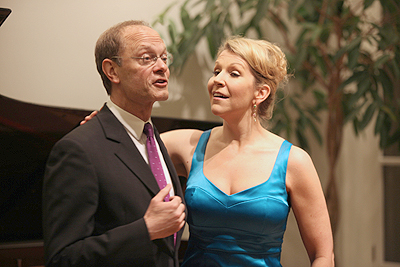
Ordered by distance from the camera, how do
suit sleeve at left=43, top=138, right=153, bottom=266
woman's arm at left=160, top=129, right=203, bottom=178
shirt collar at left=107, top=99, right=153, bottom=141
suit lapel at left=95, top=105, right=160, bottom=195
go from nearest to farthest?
suit sleeve at left=43, top=138, right=153, bottom=266 < suit lapel at left=95, top=105, right=160, bottom=195 < shirt collar at left=107, top=99, right=153, bottom=141 < woman's arm at left=160, top=129, right=203, bottom=178

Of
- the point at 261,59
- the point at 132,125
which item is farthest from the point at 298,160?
the point at 132,125

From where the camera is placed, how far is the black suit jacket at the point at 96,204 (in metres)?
1.07

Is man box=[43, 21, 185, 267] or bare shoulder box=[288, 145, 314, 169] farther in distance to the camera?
bare shoulder box=[288, 145, 314, 169]

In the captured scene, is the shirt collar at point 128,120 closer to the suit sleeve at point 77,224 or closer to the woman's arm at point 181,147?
the suit sleeve at point 77,224

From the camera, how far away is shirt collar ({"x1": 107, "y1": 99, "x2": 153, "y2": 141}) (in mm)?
1331

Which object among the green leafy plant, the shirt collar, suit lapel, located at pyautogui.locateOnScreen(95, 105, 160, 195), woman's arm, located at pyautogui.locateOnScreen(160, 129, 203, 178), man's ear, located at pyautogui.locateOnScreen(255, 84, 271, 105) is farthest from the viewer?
the green leafy plant

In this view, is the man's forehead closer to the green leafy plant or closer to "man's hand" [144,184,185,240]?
"man's hand" [144,184,185,240]

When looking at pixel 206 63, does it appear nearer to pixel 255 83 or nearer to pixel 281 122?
pixel 281 122

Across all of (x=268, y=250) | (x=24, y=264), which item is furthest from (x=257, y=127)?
(x=24, y=264)

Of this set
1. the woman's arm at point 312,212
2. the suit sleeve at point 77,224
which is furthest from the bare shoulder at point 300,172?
the suit sleeve at point 77,224

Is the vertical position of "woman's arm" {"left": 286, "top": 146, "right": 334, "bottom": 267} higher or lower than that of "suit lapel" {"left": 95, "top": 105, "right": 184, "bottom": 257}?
lower

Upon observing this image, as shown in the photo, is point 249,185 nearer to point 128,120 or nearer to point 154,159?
point 154,159

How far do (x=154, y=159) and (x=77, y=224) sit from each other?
37cm

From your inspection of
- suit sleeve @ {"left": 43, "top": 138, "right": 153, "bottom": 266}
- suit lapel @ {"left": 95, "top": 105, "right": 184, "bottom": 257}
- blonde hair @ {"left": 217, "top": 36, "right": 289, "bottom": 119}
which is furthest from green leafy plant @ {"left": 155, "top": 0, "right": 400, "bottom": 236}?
suit sleeve @ {"left": 43, "top": 138, "right": 153, "bottom": 266}
